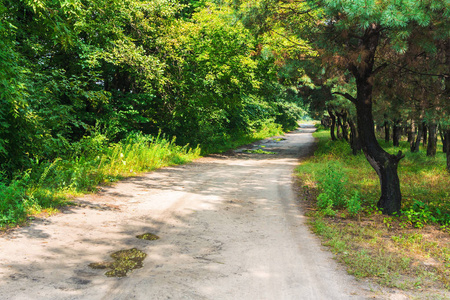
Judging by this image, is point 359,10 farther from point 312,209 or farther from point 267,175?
point 267,175

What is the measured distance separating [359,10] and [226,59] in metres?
11.9

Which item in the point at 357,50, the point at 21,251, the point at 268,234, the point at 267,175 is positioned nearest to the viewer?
the point at 21,251

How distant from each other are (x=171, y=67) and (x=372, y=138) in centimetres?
1077

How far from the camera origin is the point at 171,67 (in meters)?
16.2

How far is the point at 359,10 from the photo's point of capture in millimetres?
5617

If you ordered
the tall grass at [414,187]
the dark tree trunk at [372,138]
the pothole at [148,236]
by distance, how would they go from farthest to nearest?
1. the dark tree trunk at [372,138]
2. the tall grass at [414,187]
3. the pothole at [148,236]

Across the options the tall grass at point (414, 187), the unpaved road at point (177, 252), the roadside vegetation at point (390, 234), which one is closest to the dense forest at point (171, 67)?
the tall grass at point (414, 187)

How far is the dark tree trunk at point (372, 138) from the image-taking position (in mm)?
7551

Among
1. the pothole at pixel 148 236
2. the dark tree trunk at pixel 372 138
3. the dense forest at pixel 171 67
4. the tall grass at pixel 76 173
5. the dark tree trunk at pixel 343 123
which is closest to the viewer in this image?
the pothole at pixel 148 236

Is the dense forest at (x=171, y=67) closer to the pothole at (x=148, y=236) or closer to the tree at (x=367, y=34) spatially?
the tree at (x=367, y=34)

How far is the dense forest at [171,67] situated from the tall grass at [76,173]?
4 centimetres

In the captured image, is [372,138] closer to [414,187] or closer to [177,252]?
[414,187]

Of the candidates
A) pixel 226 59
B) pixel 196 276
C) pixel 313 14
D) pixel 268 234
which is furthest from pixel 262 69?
pixel 196 276

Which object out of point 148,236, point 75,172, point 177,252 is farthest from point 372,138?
point 75,172
